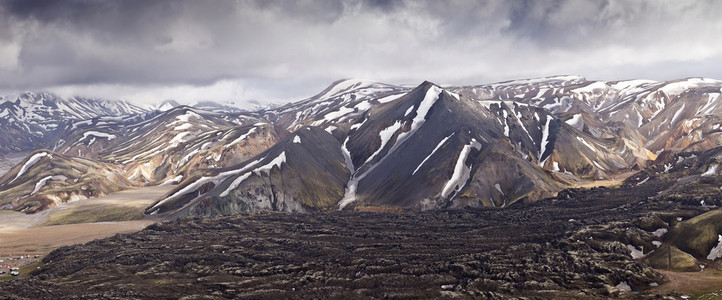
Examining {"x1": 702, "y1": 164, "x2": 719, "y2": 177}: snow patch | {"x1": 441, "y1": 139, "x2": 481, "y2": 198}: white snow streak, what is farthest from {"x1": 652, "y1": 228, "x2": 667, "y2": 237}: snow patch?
{"x1": 702, "y1": 164, "x2": 719, "y2": 177}: snow patch

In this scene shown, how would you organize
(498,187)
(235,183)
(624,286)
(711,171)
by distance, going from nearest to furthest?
(624,286), (711,171), (498,187), (235,183)

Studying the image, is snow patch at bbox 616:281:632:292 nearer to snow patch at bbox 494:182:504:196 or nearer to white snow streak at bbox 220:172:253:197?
snow patch at bbox 494:182:504:196

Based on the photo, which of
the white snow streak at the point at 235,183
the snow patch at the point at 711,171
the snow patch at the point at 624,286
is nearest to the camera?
the snow patch at the point at 624,286

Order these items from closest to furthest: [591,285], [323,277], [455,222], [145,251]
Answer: [591,285]
[323,277]
[145,251]
[455,222]

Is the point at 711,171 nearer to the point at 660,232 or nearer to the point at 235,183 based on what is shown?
the point at 660,232

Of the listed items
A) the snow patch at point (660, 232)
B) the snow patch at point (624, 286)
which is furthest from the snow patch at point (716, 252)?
the snow patch at point (624, 286)

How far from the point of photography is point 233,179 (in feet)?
651

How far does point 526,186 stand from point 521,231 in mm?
57654

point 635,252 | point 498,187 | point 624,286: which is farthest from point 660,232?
point 498,187

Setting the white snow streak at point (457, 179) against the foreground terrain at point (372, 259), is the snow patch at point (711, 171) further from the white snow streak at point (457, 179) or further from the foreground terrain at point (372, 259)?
the white snow streak at point (457, 179)

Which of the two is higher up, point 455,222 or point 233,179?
point 233,179

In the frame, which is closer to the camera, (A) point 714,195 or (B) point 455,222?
(A) point 714,195

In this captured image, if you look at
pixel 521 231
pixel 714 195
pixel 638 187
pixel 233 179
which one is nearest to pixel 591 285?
pixel 521 231

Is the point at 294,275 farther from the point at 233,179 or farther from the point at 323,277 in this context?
the point at 233,179
